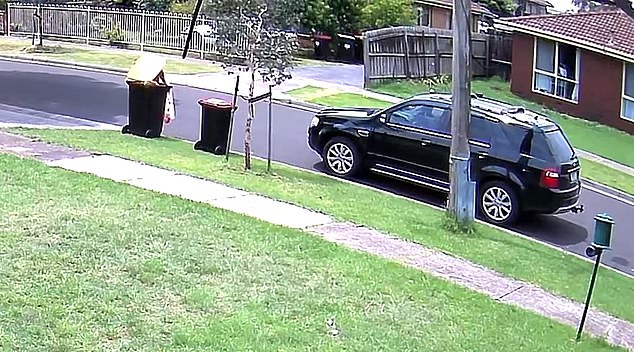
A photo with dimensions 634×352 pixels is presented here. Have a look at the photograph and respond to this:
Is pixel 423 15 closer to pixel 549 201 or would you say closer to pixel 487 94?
pixel 487 94

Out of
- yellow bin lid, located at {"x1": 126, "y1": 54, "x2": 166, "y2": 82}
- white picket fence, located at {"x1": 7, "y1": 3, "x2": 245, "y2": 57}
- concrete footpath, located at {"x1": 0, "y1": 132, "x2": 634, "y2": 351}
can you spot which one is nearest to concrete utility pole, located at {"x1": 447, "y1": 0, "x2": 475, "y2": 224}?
concrete footpath, located at {"x1": 0, "y1": 132, "x2": 634, "y2": 351}

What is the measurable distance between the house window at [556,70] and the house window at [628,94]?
6.19 feet

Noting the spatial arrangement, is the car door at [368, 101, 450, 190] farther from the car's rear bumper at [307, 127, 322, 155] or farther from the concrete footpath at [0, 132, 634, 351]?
the concrete footpath at [0, 132, 634, 351]

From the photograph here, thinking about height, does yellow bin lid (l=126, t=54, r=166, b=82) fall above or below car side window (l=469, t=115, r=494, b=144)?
above

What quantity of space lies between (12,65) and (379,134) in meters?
16.5

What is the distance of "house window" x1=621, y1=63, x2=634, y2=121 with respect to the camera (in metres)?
30.7

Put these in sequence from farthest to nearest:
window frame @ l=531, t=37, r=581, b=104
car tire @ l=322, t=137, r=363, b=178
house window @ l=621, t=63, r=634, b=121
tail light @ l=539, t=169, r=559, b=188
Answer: window frame @ l=531, t=37, r=581, b=104 → house window @ l=621, t=63, r=634, b=121 → car tire @ l=322, t=137, r=363, b=178 → tail light @ l=539, t=169, r=559, b=188

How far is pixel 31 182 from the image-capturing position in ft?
34.3

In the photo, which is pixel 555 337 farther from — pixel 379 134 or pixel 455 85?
pixel 379 134

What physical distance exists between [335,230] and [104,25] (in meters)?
29.4

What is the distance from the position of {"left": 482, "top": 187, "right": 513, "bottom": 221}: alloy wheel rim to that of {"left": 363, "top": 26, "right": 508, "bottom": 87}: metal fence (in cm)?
1580

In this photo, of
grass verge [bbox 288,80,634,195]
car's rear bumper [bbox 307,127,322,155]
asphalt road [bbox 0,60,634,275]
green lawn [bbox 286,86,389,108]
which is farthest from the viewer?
green lawn [bbox 286,86,389,108]

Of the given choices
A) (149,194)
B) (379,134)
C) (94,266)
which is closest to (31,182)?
(149,194)

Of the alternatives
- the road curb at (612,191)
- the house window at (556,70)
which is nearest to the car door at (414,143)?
the road curb at (612,191)
